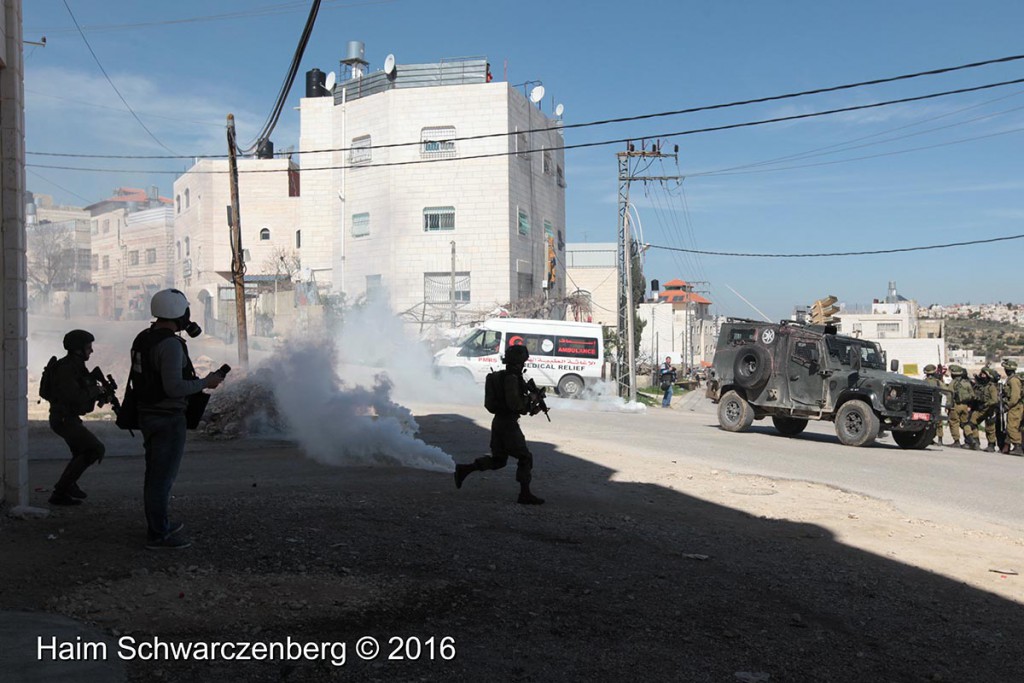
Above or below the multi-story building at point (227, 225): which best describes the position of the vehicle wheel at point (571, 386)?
below

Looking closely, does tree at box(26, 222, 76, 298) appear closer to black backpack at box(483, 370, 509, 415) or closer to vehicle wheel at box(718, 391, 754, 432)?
vehicle wheel at box(718, 391, 754, 432)

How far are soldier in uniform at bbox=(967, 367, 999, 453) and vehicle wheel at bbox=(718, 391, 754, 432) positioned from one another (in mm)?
4511

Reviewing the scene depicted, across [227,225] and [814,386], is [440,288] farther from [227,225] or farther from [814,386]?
[814,386]

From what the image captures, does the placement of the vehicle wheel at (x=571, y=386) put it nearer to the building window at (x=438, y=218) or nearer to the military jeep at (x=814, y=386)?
the military jeep at (x=814, y=386)

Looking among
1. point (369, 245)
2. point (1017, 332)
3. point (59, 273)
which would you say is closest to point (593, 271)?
point (369, 245)

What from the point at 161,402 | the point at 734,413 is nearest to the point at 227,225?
the point at 734,413

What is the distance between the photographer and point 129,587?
17.1ft

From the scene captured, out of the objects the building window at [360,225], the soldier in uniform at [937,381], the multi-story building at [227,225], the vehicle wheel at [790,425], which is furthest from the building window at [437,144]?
the soldier in uniform at [937,381]

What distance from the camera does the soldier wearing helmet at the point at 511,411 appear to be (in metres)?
8.43

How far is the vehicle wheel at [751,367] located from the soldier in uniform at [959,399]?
3.85 metres

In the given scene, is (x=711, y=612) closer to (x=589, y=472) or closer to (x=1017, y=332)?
(x=589, y=472)

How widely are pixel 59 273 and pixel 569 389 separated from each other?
3869 cm

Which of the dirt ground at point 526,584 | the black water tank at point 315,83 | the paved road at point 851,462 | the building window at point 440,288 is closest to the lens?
the dirt ground at point 526,584

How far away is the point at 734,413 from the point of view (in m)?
19.0
